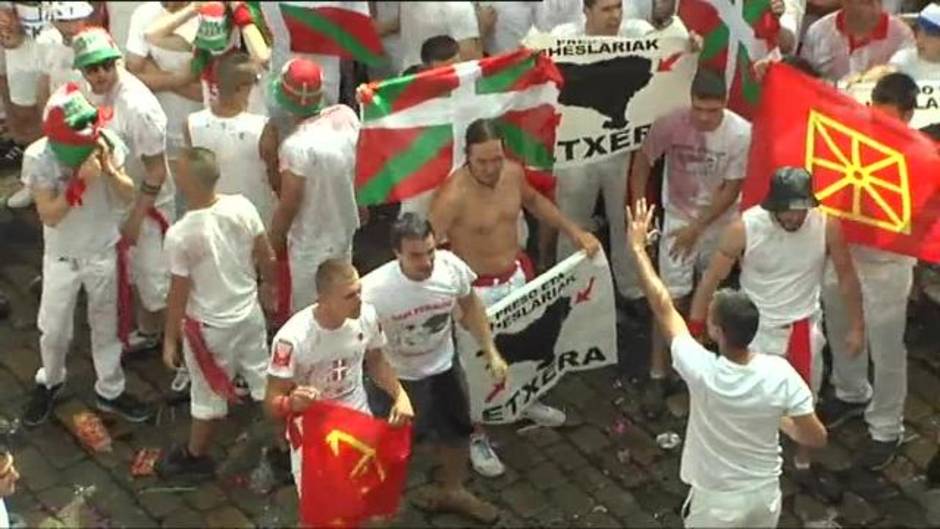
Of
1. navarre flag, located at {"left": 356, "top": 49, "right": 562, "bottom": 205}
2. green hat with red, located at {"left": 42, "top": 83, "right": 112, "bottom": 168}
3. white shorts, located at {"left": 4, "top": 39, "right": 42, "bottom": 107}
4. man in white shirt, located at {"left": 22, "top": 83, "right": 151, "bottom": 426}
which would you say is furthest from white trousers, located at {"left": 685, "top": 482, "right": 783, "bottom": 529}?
white shorts, located at {"left": 4, "top": 39, "right": 42, "bottom": 107}

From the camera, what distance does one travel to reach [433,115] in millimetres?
8812

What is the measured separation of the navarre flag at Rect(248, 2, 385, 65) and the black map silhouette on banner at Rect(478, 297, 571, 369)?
5.52 ft

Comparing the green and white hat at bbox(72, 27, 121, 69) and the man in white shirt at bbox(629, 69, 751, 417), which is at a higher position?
the green and white hat at bbox(72, 27, 121, 69)

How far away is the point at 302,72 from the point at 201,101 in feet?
3.86

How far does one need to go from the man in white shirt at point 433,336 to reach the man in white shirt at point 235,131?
3.76 feet

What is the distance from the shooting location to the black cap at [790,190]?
316 inches

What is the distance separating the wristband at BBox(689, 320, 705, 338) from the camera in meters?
8.48

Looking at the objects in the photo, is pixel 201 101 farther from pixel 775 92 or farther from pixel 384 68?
pixel 775 92

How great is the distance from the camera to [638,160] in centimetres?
939

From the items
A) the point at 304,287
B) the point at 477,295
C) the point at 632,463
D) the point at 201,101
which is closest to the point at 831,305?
the point at 632,463

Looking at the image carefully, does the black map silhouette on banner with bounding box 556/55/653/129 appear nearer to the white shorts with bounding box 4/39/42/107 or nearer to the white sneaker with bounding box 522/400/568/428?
the white sneaker with bounding box 522/400/568/428

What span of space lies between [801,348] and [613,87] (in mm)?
1868

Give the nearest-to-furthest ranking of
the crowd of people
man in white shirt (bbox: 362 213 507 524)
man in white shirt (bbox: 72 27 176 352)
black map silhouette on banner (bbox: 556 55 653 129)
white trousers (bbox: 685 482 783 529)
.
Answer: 1. white trousers (bbox: 685 482 783 529)
2. the crowd of people
3. man in white shirt (bbox: 362 213 507 524)
4. man in white shirt (bbox: 72 27 176 352)
5. black map silhouette on banner (bbox: 556 55 653 129)

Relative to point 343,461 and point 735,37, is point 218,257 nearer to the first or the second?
point 343,461
